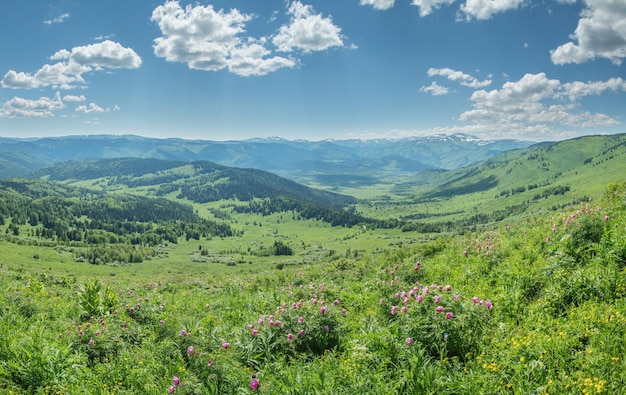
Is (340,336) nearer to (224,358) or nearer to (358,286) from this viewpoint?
(224,358)

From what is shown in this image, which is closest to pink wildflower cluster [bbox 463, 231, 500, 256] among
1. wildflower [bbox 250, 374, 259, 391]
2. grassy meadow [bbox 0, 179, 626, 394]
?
grassy meadow [bbox 0, 179, 626, 394]

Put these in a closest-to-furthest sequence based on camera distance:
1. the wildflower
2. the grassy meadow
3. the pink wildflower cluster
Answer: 1. the grassy meadow
2. the wildflower
3. the pink wildflower cluster

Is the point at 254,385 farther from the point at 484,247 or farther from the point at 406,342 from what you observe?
the point at 484,247

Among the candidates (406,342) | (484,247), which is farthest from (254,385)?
(484,247)

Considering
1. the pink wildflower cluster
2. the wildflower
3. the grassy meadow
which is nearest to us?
the grassy meadow

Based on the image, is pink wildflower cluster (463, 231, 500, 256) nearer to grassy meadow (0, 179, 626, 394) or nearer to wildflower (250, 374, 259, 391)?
grassy meadow (0, 179, 626, 394)

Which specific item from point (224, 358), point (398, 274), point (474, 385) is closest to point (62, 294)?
point (224, 358)

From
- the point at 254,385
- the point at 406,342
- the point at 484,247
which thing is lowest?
the point at 254,385

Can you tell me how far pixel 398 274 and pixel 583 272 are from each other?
7.19m

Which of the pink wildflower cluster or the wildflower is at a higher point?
the pink wildflower cluster

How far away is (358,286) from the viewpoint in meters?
18.0

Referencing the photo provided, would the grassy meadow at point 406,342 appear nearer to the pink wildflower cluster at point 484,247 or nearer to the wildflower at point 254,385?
the wildflower at point 254,385

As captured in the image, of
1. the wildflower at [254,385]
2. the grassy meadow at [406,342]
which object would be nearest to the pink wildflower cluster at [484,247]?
the grassy meadow at [406,342]

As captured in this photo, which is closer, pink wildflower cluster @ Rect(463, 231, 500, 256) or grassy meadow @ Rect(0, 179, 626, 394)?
grassy meadow @ Rect(0, 179, 626, 394)
